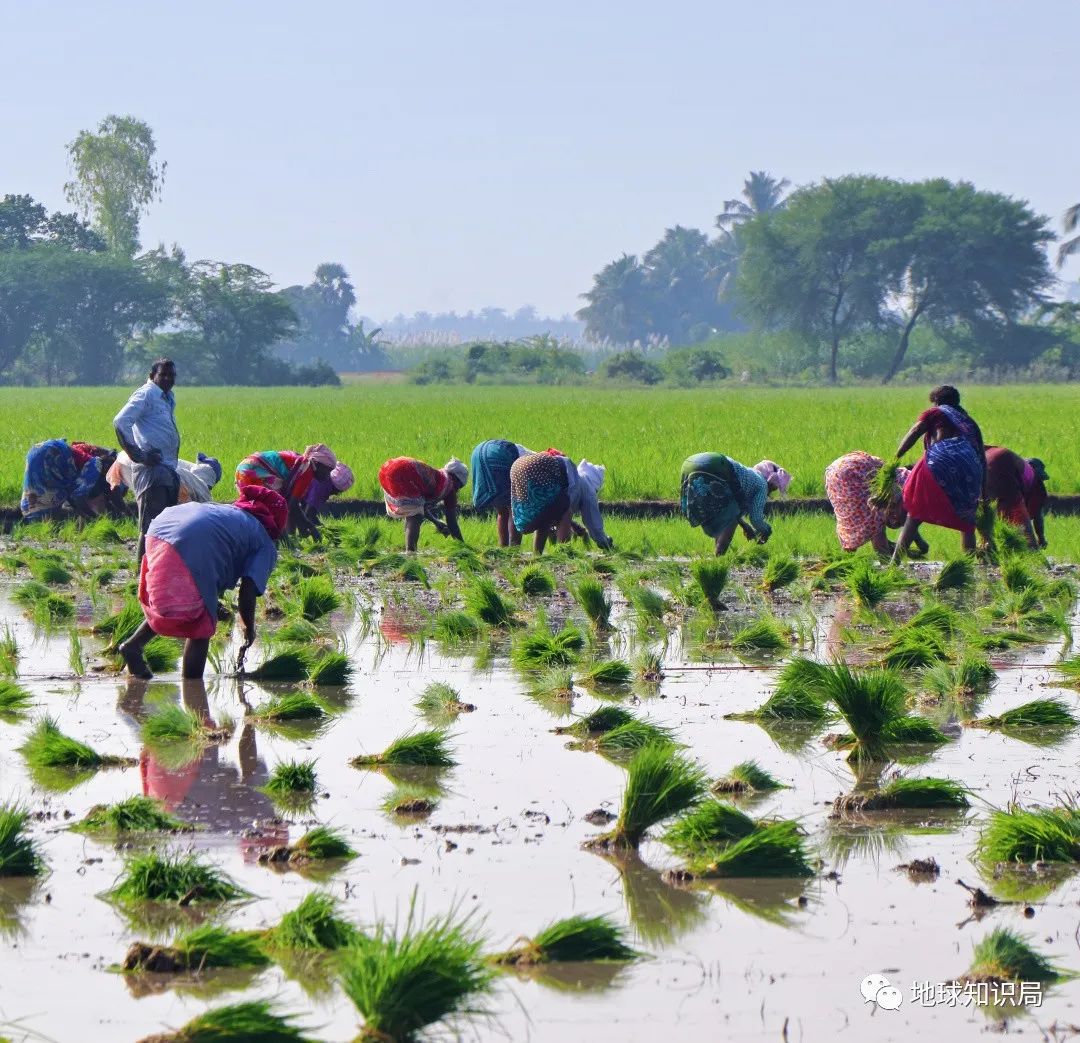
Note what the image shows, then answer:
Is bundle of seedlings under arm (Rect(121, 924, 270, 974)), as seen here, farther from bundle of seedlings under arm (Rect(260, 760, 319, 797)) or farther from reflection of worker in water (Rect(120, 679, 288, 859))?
bundle of seedlings under arm (Rect(260, 760, 319, 797))

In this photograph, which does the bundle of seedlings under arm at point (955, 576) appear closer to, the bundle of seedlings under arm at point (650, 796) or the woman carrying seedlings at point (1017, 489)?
the woman carrying seedlings at point (1017, 489)

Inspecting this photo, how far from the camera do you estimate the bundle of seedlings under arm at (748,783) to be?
19.3 feet

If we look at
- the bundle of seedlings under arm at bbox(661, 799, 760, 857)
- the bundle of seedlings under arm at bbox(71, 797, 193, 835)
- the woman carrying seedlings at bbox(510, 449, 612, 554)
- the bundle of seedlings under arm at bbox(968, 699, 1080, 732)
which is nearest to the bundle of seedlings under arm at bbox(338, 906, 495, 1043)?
the bundle of seedlings under arm at bbox(661, 799, 760, 857)

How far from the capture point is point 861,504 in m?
12.8

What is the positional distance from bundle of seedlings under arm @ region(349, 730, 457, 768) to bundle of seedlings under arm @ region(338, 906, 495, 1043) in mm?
2425

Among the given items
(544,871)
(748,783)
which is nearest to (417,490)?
(748,783)

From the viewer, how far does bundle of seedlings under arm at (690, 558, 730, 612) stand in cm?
1027

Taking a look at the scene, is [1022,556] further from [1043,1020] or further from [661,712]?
[1043,1020]

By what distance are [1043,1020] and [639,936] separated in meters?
1.00

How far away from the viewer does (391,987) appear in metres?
3.66

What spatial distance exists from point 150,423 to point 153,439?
0.10 meters

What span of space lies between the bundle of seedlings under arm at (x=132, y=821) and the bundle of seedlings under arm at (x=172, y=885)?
612 mm

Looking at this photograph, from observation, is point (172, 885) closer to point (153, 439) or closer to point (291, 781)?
point (291, 781)

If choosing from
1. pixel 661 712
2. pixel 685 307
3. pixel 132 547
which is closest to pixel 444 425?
pixel 132 547
